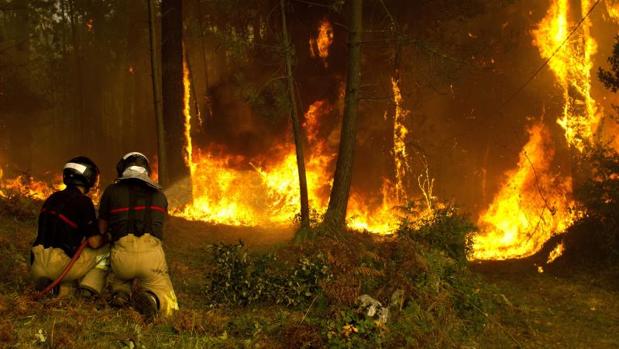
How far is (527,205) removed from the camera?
17203 millimetres

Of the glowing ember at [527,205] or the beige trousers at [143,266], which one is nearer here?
the beige trousers at [143,266]

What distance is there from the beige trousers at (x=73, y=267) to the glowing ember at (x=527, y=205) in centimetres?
1265

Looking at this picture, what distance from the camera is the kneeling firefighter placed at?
5875 millimetres

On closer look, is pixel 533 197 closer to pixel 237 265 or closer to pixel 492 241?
pixel 492 241

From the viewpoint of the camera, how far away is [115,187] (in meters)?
6.00

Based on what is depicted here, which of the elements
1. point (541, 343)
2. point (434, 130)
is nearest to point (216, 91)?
point (434, 130)

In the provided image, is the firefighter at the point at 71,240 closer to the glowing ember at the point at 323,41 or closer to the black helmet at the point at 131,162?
the black helmet at the point at 131,162

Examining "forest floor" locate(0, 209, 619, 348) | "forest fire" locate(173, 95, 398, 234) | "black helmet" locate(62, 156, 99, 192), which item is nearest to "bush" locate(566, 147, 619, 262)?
"forest floor" locate(0, 209, 619, 348)

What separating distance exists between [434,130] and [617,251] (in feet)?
26.6

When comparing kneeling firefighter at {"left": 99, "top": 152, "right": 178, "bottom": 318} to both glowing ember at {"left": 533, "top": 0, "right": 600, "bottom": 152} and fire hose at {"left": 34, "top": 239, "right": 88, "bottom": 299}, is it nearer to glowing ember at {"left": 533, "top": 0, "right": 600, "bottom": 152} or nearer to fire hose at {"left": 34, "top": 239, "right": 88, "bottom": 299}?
fire hose at {"left": 34, "top": 239, "right": 88, "bottom": 299}

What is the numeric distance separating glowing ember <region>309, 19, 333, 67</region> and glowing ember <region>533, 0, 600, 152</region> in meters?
7.56

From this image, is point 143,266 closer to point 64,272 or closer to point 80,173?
point 64,272

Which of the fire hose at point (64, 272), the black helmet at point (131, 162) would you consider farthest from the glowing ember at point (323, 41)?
the fire hose at point (64, 272)

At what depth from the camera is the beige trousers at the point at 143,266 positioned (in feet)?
19.3
